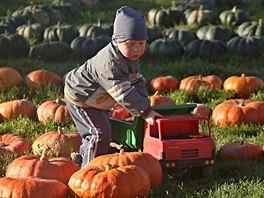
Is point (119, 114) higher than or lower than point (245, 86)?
higher

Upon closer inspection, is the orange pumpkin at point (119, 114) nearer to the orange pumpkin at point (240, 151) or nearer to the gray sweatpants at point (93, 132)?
the gray sweatpants at point (93, 132)

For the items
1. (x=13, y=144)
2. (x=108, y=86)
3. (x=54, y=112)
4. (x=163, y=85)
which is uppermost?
(x=108, y=86)

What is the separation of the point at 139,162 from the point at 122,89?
601mm

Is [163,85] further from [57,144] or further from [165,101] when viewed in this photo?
[57,144]

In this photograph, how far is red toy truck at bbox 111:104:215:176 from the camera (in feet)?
18.5

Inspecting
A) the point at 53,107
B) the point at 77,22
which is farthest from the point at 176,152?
the point at 77,22

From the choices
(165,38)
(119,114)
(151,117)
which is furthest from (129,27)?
(165,38)

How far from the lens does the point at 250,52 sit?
1191 cm

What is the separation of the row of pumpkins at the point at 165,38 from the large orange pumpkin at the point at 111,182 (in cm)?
697

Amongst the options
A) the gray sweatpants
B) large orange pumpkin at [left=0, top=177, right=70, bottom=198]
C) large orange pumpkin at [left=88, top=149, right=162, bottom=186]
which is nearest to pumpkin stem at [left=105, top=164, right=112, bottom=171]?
large orange pumpkin at [left=88, top=149, right=162, bottom=186]

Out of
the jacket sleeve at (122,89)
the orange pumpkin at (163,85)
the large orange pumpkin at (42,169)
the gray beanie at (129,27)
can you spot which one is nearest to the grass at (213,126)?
the orange pumpkin at (163,85)

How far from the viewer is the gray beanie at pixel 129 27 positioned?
18.4 feet

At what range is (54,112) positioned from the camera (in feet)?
25.7

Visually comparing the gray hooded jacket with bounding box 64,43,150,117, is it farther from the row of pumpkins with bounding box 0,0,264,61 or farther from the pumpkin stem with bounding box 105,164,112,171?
the row of pumpkins with bounding box 0,0,264,61
